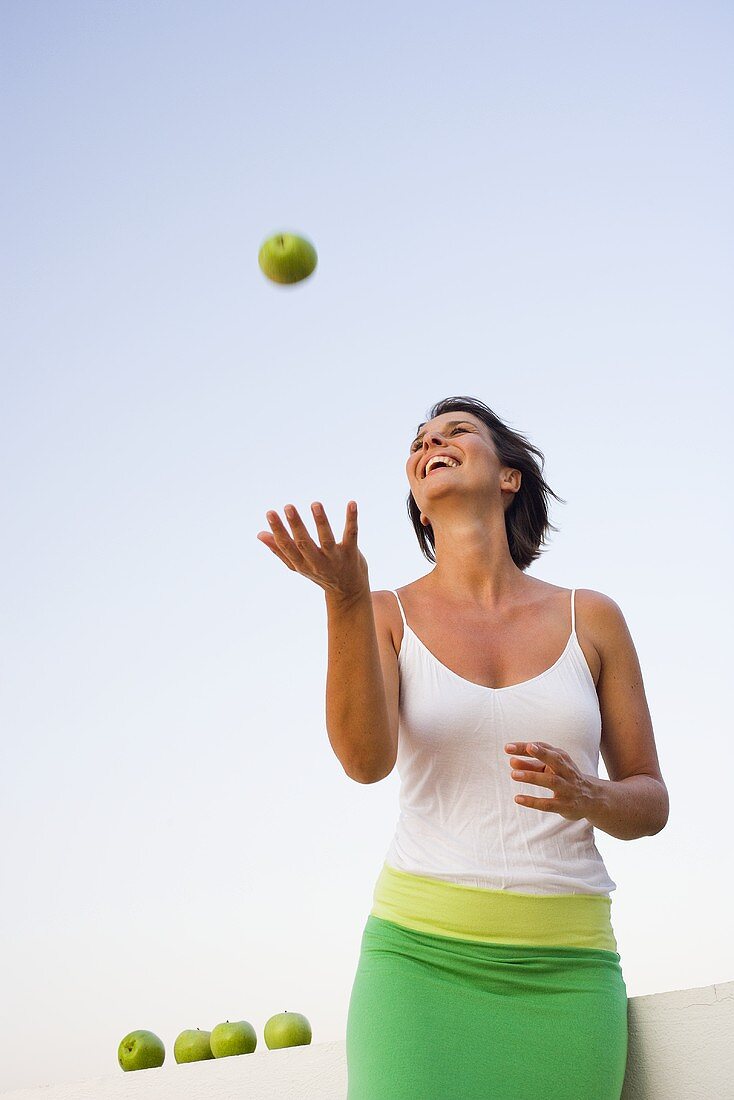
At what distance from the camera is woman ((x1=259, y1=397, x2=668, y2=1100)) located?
1.65 metres

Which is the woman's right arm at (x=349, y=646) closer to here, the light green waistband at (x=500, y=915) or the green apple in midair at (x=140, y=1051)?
the light green waistband at (x=500, y=915)

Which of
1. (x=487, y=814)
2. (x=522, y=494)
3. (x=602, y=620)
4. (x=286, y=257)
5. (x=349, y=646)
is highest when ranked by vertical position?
(x=286, y=257)

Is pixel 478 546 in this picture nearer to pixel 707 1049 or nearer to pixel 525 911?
pixel 525 911

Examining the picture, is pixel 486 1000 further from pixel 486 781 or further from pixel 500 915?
pixel 486 781

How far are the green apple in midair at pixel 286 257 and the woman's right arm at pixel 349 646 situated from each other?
104cm

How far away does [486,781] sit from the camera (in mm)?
1897

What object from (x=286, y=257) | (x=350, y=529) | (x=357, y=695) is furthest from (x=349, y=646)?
(x=286, y=257)

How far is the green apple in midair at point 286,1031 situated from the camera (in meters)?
3.04

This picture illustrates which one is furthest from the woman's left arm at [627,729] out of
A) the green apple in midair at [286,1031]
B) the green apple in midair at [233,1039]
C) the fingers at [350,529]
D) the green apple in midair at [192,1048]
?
the green apple in midair at [192,1048]

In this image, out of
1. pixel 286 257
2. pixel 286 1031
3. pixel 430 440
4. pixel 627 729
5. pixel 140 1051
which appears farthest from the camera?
pixel 140 1051

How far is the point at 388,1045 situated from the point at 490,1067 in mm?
162

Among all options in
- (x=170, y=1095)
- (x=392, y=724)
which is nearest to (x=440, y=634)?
(x=392, y=724)

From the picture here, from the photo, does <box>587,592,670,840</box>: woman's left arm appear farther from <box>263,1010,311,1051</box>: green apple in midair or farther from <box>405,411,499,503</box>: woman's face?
<box>263,1010,311,1051</box>: green apple in midair

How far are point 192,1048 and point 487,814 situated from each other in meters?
1.84
